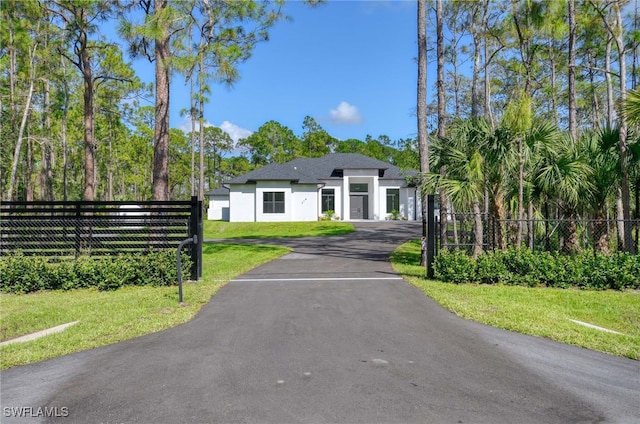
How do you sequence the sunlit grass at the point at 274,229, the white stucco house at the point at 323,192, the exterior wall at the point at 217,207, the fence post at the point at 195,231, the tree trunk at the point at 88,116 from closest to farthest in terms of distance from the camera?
the fence post at the point at 195,231
the tree trunk at the point at 88,116
the sunlit grass at the point at 274,229
the white stucco house at the point at 323,192
the exterior wall at the point at 217,207

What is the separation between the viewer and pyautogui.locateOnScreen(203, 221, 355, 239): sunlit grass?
2544 centimetres

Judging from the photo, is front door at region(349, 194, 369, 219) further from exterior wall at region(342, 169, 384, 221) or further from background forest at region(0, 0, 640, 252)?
background forest at region(0, 0, 640, 252)

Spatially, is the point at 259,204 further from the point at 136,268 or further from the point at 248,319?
the point at 248,319

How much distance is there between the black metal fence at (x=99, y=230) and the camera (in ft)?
30.2

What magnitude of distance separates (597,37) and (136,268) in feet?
76.0

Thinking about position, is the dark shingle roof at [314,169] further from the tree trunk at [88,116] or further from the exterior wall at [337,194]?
the tree trunk at [88,116]

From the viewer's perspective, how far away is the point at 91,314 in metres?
6.44

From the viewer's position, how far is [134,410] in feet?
10.7

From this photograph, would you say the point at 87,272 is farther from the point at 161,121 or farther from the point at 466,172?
the point at 466,172

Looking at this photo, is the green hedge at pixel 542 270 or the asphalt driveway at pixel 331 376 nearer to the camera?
the asphalt driveway at pixel 331 376

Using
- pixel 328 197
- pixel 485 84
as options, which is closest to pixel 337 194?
pixel 328 197

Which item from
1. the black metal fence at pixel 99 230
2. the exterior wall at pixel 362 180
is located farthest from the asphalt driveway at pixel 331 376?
the exterior wall at pixel 362 180

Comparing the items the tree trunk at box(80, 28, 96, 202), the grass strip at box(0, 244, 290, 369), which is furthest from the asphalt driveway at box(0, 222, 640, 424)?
the tree trunk at box(80, 28, 96, 202)

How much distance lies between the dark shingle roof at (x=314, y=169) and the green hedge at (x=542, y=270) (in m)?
23.8
